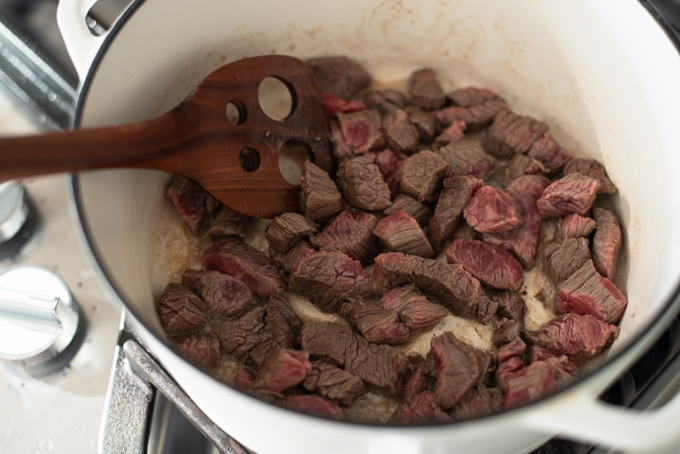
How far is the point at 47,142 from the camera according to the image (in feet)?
4.35

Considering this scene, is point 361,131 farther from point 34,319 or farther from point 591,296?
point 34,319

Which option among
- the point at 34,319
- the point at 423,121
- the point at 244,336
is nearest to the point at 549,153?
the point at 423,121

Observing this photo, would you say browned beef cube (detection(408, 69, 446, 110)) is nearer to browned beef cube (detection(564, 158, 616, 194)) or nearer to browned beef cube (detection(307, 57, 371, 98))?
browned beef cube (detection(307, 57, 371, 98))

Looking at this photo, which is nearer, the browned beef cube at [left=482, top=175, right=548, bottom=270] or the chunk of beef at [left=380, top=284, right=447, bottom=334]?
the chunk of beef at [left=380, top=284, right=447, bottom=334]

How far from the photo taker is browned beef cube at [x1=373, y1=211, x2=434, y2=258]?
2027 mm

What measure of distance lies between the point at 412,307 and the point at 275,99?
120 cm

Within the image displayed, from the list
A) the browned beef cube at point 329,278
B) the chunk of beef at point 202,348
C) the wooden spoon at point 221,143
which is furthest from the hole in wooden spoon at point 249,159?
the chunk of beef at point 202,348

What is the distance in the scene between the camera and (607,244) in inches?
77.8

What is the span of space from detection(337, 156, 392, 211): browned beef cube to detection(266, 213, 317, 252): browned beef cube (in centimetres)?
23

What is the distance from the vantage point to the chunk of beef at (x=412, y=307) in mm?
1904

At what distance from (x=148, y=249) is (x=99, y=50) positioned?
0.77 meters

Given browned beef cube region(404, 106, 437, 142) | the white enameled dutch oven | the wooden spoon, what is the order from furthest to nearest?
browned beef cube region(404, 106, 437, 142), the wooden spoon, the white enameled dutch oven

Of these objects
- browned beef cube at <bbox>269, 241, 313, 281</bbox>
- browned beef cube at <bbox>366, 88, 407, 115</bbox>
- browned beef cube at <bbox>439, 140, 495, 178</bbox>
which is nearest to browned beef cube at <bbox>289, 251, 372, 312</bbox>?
browned beef cube at <bbox>269, 241, 313, 281</bbox>

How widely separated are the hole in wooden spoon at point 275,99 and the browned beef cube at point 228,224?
56 cm
